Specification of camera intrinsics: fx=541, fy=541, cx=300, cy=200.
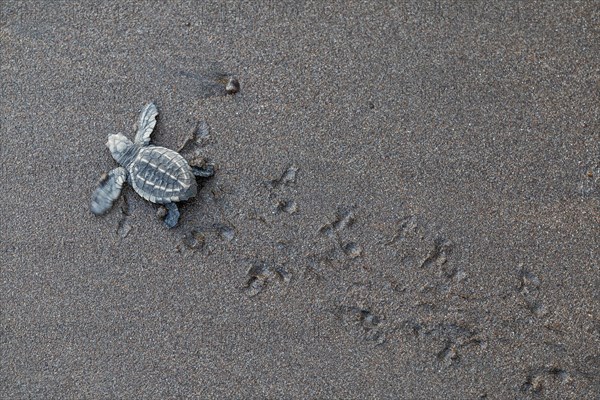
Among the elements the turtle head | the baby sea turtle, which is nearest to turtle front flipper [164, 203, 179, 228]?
the baby sea turtle

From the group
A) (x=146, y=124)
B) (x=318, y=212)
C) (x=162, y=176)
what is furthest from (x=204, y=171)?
(x=318, y=212)

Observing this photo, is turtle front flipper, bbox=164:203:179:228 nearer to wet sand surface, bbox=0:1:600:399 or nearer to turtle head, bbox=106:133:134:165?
wet sand surface, bbox=0:1:600:399

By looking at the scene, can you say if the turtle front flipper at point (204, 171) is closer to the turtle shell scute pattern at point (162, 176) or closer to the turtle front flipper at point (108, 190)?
the turtle shell scute pattern at point (162, 176)

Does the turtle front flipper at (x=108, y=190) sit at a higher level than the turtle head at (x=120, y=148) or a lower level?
lower

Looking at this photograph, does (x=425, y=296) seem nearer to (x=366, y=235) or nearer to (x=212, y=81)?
(x=366, y=235)

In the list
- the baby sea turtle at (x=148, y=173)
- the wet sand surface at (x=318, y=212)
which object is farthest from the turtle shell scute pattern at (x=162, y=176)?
the wet sand surface at (x=318, y=212)

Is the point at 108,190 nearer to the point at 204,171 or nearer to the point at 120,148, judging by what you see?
the point at 120,148

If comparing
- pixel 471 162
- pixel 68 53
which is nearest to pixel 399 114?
pixel 471 162
